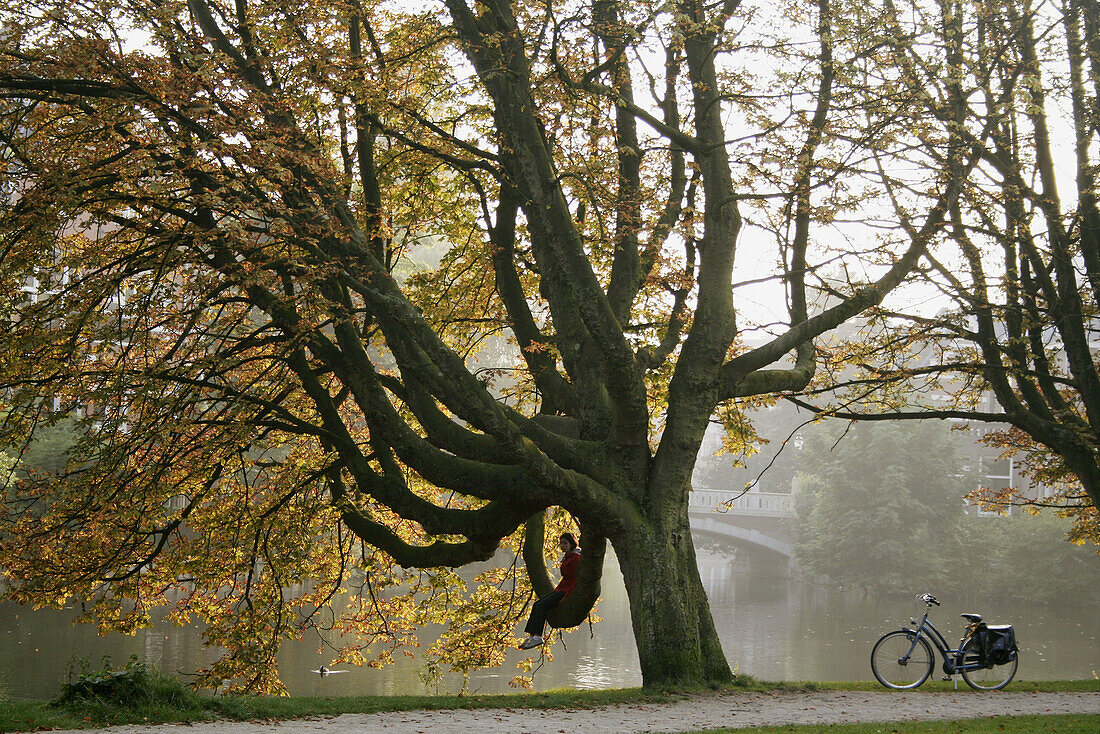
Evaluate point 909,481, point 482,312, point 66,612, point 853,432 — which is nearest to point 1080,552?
point 909,481

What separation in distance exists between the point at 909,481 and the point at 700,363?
35.0m

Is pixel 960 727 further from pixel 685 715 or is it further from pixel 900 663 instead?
pixel 900 663

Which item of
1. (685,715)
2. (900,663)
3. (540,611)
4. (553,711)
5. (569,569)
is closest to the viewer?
(685,715)

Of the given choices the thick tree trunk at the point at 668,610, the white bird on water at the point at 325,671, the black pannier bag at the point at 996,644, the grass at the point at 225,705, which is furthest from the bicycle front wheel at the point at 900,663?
the white bird on water at the point at 325,671

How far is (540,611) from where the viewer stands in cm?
999

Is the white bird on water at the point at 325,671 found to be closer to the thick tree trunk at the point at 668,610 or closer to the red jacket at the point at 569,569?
the red jacket at the point at 569,569

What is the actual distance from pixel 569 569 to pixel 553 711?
203cm

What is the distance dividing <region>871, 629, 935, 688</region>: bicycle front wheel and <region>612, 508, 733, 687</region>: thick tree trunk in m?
2.42

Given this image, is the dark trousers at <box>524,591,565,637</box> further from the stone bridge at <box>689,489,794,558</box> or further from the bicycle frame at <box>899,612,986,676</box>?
the stone bridge at <box>689,489,794,558</box>

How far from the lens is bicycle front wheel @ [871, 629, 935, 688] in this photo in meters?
11.0

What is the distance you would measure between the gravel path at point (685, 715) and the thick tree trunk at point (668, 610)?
0.43m

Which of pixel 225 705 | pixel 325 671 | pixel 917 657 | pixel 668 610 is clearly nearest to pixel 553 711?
pixel 668 610

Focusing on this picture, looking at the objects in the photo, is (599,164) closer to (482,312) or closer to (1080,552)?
(482,312)

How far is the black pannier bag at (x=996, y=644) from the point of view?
11.1 m
